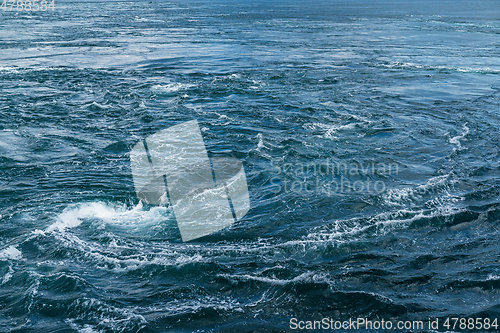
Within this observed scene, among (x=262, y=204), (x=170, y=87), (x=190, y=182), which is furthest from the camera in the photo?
(x=170, y=87)

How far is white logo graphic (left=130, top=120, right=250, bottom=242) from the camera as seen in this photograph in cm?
1284

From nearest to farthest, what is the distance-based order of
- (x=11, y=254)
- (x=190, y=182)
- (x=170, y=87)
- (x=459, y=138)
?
1. (x=11, y=254)
2. (x=190, y=182)
3. (x=459, y=138)
4. (x=170, y=87)

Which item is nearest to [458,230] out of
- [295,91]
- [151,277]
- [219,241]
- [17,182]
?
[219,241]

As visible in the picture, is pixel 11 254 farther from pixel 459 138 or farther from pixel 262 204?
pixel 459 138

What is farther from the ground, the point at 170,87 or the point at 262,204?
the point at 170,87

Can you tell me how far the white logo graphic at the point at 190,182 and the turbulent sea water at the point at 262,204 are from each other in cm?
40

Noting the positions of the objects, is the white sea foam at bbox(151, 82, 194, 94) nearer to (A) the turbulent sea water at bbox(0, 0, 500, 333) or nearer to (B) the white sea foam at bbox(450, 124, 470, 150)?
(A) the turbulent sea water at bbox(0, 0, 500, 333)

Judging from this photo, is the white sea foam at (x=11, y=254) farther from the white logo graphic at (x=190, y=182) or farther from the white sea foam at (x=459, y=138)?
the white sea foam at (x=459, y=138)

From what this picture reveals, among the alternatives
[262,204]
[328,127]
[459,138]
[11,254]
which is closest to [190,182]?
[262,204]

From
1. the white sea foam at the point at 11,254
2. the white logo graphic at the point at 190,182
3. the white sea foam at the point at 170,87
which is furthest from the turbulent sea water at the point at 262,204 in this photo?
the white logo graphic at the point at 190,182

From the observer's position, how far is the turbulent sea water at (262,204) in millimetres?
9344

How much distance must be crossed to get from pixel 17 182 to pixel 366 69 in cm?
2719

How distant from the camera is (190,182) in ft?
49.4

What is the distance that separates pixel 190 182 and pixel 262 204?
2964 mm
